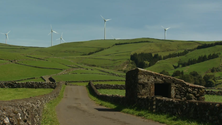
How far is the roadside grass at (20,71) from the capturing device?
85000 mm

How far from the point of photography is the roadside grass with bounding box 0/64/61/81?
279ft

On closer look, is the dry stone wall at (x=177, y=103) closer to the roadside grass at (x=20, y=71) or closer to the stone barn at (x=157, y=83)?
the stone barn at (x=157, y=83)

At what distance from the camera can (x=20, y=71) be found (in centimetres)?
9294

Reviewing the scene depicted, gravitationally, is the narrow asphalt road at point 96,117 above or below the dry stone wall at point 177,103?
below

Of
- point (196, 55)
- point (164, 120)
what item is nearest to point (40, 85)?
point (164, 120)

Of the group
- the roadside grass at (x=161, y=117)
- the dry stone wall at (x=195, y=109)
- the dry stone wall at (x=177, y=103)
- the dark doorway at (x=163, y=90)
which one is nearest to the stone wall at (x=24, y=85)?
the dry stone wall at (x=177, y=103)

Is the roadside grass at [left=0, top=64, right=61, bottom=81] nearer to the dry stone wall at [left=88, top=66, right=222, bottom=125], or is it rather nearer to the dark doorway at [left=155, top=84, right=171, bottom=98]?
the dry stone wall at [left=88, top=66, right=222, bottom=125]

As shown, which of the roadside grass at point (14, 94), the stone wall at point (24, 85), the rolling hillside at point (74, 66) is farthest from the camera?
the rolling hillside at point (74, 66)

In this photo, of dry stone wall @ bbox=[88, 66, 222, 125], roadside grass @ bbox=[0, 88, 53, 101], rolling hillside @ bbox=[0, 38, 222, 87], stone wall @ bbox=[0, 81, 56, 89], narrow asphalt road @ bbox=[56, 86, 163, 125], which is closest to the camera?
dry stone wall @ bbox=[88, 66, 222, 125]

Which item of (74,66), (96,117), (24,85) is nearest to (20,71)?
(74,66)

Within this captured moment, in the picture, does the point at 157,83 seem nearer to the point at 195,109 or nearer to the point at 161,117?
the point at 161,117

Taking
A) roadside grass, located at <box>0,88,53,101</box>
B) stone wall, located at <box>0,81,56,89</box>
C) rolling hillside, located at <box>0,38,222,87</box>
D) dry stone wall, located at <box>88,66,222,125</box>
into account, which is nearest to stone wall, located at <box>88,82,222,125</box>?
dry stone wall, located at <box>88,66,222,125</box>

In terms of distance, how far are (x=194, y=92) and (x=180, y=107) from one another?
6.78m

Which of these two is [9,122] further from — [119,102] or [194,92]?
[119,102]
